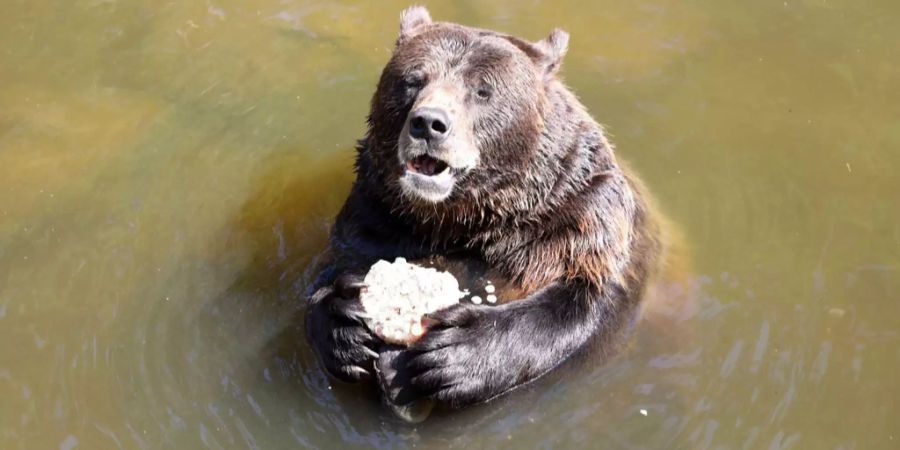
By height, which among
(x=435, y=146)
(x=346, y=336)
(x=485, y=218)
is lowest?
(x=346, y=336)

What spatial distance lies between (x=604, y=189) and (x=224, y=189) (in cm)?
293

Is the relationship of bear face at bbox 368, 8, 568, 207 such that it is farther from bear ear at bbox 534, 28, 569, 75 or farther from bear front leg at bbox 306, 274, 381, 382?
bear front leg at bbox 306, 274, 381, 382

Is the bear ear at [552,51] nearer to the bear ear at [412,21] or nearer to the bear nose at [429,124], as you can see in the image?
the bear ear at [412,21]

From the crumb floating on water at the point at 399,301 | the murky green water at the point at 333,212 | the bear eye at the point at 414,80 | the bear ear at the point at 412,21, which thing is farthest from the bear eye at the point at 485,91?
the murky green water at the point at 333,212

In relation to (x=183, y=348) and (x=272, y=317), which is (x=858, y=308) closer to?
(x=272, y=317)

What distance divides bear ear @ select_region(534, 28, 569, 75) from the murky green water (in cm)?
154

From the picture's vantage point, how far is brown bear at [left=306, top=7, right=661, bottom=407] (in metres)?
5.89

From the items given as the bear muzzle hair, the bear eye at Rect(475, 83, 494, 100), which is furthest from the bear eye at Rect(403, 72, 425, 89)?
the bear eye at Rect(475, 83, 494, 100)

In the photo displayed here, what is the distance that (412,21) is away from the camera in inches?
262

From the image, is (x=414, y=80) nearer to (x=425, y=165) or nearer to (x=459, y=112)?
(x=459, y=112)

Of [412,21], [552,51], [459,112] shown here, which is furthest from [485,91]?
[412,21]

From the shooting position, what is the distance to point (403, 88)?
605cm

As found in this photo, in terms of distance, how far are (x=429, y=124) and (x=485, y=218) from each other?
39.6 inches

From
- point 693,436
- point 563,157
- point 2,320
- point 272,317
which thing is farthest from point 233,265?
point 693,436
